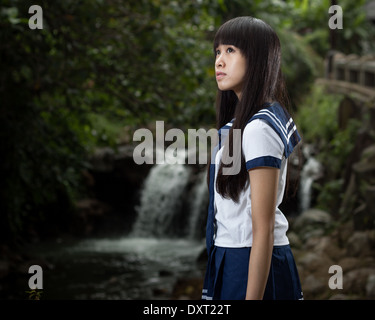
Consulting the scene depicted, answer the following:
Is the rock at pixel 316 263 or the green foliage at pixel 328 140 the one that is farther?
the green foliage at pixel 328 140

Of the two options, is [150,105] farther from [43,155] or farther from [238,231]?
[238,231]

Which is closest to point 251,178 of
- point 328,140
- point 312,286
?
point 312,286

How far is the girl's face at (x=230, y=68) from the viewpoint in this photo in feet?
5.92

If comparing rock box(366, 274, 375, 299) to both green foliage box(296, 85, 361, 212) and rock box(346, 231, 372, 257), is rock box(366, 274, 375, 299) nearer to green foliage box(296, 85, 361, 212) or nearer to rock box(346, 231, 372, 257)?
rock box(346, 231, 372, 257)

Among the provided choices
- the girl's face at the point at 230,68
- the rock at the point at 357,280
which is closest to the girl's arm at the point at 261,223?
the girl's face at the point at 230,68

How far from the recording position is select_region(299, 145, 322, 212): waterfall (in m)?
11.4

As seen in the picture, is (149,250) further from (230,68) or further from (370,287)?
(230,68)

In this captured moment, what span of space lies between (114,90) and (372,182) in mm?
4179

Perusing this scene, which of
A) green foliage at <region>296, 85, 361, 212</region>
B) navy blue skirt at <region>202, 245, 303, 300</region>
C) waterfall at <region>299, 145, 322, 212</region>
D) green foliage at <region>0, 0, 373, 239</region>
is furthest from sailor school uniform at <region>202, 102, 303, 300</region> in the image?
waterfall at <region>299, 145, 322, 212</region>

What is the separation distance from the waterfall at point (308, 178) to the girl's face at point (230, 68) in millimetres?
9885

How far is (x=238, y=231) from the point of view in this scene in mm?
1733

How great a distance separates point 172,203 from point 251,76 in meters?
11.1

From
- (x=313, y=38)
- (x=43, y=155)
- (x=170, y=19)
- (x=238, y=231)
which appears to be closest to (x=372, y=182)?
(x=170, y=19)

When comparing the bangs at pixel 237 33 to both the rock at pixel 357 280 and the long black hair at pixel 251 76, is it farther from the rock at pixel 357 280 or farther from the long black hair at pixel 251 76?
the rock at pixel 357 280
